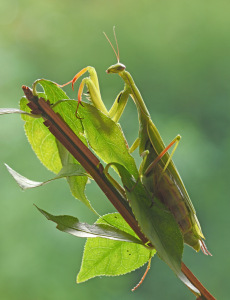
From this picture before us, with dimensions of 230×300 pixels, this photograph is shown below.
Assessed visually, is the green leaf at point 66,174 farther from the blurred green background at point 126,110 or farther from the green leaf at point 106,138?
the blurred green background at point 126,110

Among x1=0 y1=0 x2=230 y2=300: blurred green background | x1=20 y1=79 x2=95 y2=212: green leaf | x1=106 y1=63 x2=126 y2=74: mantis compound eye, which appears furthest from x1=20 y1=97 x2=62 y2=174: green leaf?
x1=0 y1=0 x2=230 y2=300: blurred green background

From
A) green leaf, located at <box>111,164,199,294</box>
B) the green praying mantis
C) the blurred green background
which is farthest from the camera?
the blurred green background

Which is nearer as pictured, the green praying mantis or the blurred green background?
the green praying mantis

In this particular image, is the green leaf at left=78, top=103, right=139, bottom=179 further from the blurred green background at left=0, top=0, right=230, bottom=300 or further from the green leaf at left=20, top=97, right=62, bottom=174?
the blurred green background at left=0, top=0, right=230, bottom=300

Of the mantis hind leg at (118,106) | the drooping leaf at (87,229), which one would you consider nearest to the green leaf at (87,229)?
the drooping leaf at (87,229)

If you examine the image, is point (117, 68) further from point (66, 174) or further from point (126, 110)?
point (126, 110)

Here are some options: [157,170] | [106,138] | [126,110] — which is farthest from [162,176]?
[126,110]

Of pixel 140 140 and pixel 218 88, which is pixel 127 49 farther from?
pixel 140 140
